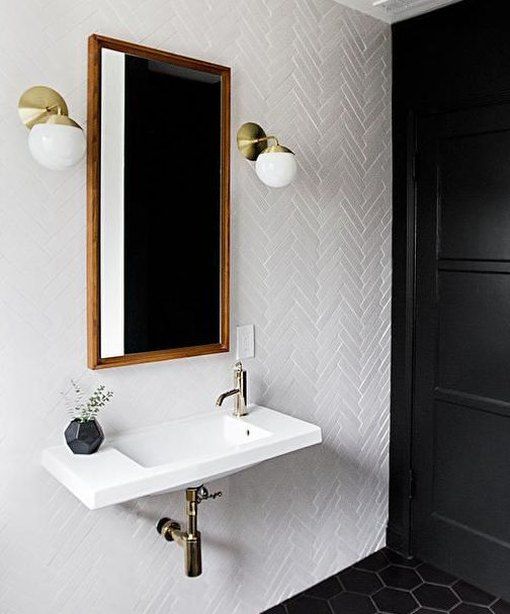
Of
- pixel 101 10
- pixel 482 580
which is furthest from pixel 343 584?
pixel 101 10

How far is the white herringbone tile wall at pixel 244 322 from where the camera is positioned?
1847 millimetres

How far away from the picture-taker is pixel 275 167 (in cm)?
214

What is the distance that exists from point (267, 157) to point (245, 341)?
0.67 metres

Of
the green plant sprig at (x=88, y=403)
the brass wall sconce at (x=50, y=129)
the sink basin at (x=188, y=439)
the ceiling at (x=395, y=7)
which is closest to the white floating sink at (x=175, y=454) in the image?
the sink basin at (x=188, y=439)

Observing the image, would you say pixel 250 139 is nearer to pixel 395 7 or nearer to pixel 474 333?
pixel 395 7

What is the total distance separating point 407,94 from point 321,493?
177cm

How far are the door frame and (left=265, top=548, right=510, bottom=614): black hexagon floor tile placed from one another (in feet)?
0.57

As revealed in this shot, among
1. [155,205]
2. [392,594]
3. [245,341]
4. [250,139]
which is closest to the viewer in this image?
[155,205]

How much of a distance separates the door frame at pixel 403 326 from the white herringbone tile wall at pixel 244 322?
0.05 m

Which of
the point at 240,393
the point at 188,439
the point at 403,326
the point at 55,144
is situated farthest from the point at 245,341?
the point at 55,144

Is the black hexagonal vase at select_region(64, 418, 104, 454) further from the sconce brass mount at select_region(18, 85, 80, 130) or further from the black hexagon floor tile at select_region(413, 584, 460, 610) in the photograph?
the black hexagon floor tile at select_region(413, 584, 460, 610)

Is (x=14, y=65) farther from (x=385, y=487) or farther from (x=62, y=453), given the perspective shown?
(x=385, y=487)

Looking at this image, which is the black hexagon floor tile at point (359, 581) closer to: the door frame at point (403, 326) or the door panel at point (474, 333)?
the door frame at point (403, 326)

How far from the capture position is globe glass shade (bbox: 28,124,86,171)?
1.67 meters
